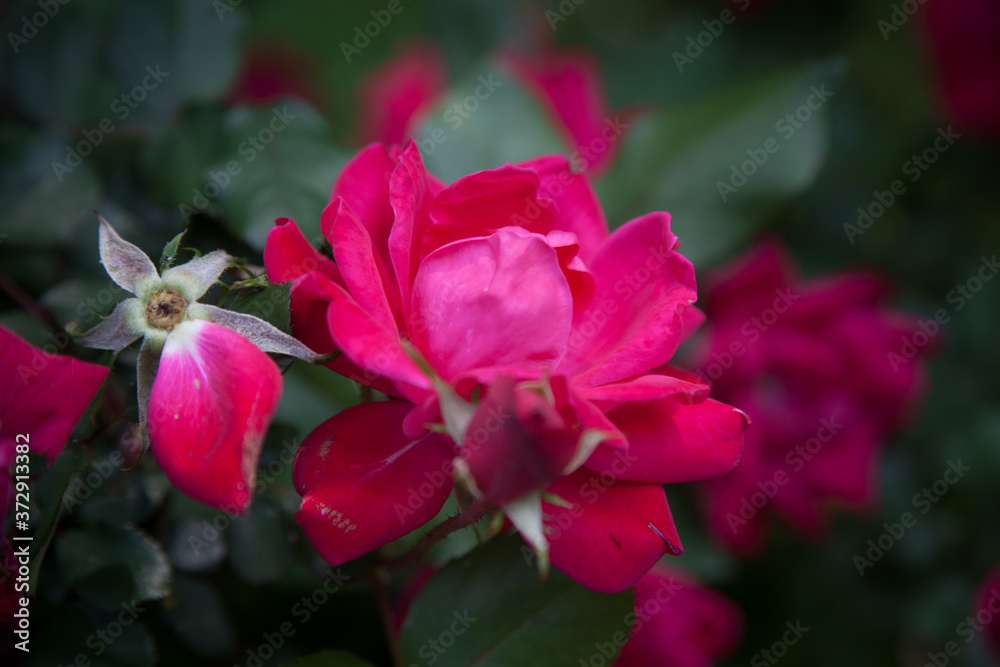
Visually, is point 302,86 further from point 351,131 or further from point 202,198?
point 202,198

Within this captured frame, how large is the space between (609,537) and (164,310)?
11.2 inches

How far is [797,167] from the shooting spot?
0.77 m

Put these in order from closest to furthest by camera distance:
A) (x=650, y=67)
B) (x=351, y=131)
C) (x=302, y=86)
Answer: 1. (x=650, y=67)
2. (x=302, y=86)
3. (x=351, y=131)

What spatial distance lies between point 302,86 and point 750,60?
33.3 inches

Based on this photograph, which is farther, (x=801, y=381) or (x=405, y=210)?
(x=801, y=381)

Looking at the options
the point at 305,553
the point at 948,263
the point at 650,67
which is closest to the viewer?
the point at 305,553

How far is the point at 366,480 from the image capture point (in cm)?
40

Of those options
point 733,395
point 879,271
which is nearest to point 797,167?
point 733,395
